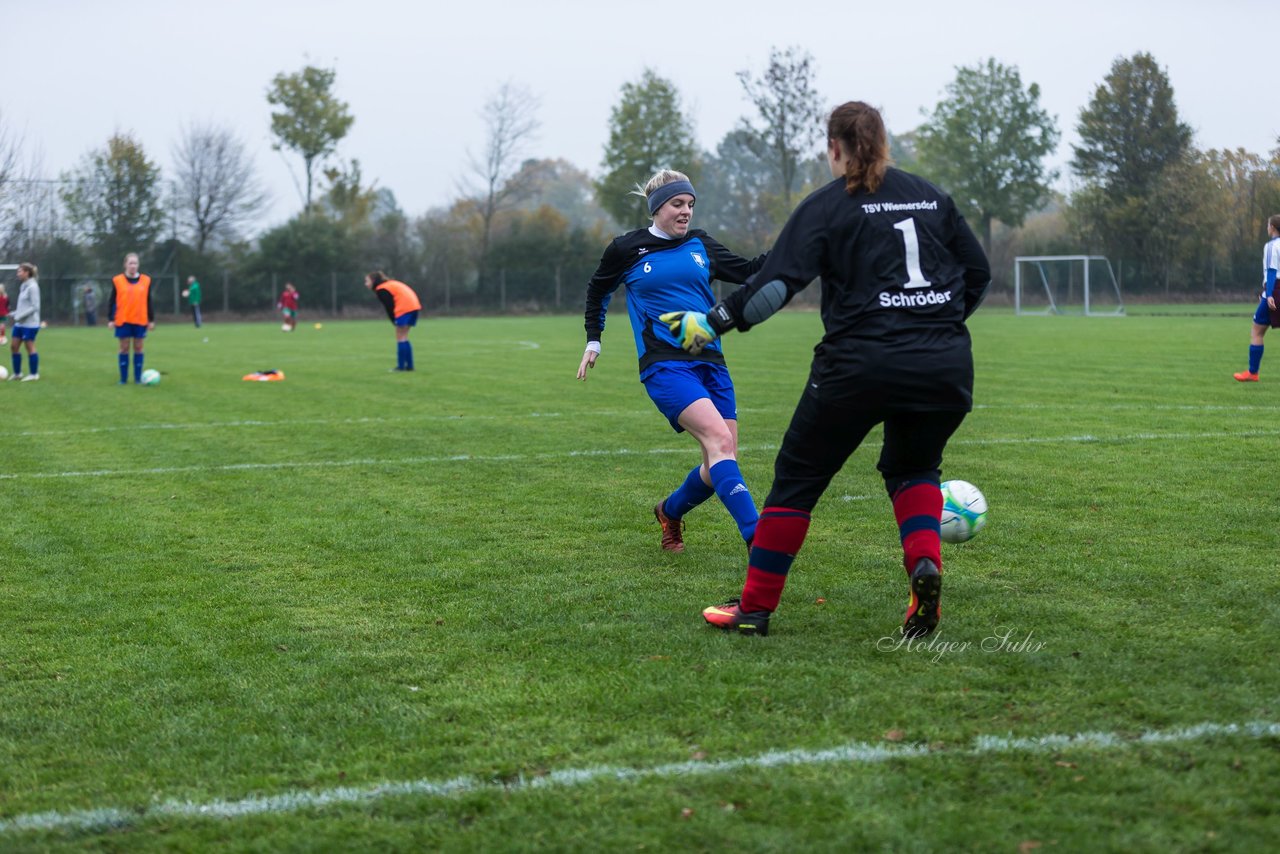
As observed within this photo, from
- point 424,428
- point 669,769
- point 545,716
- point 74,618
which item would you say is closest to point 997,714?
point 669,769

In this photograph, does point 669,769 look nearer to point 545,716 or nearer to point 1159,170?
point 545,716

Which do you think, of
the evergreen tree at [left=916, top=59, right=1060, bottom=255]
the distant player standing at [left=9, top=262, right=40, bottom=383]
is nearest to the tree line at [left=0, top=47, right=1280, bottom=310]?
the evergreen tree at [left=916, top=59, right=1060, bottom=255]

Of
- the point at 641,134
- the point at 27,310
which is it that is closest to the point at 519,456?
the point at 27,310

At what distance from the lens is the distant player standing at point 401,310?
19.4 meters

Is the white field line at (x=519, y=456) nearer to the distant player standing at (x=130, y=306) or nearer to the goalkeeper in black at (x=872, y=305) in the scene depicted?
the goalkeeper in black at (x=872, y=305)

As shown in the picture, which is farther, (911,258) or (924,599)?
(924,599)

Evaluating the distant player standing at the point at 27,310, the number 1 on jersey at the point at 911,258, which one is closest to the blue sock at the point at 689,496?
the number 1 on jersey at the point at 911,258

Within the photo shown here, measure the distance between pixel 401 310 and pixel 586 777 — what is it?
16.7 meters

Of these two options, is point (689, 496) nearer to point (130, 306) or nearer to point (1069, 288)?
point (130, 306)

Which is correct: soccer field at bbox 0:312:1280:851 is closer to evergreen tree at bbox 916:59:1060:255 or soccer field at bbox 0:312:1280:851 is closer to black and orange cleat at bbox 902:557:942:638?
black and orange cleat at bbox 902:557:942:638

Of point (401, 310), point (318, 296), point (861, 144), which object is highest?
point (318, 296)

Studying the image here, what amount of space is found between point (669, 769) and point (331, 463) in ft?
22.7

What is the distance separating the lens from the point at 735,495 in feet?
18.9

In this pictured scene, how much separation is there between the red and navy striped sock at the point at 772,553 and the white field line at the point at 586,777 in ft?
4.00
